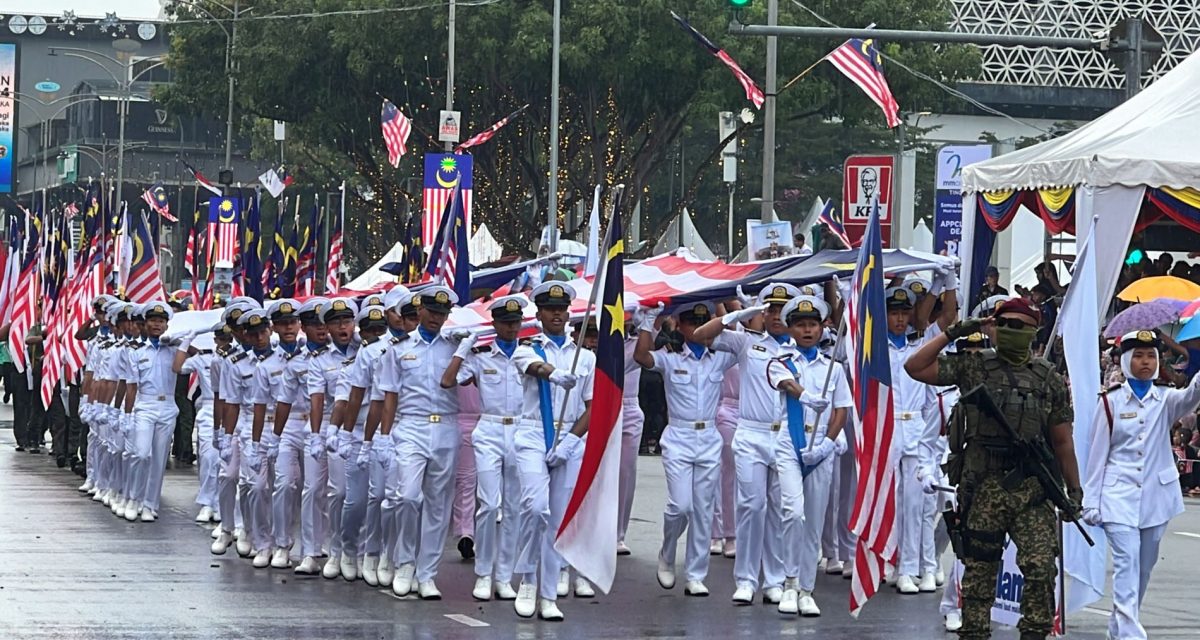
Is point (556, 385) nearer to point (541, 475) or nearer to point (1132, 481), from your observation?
point (541, 475)

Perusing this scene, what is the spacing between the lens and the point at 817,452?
12.5 m

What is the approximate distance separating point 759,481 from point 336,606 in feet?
8.14

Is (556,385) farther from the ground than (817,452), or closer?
farther from the ground

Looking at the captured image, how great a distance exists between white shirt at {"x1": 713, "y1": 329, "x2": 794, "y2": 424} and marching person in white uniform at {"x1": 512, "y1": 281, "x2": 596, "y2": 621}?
0.92 metres

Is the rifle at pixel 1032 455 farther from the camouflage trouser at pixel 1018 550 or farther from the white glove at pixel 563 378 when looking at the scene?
the white glove at pixel 563 378

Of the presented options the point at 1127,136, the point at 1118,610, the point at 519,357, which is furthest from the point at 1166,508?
the point at 1127,136

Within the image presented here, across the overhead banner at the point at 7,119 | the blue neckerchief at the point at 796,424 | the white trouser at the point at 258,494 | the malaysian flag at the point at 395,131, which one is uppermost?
the overhead banner at the point at 7,119

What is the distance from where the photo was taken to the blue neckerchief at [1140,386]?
1077 cm

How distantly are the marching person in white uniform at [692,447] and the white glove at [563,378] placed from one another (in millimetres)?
1066

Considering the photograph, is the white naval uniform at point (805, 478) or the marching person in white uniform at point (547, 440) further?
the white naval uniform at point (805, 478)

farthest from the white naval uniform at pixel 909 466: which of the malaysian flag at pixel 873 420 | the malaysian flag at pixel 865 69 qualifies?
the malaysian flag at pixel 865 69

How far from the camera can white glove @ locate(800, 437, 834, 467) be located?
1247 cm

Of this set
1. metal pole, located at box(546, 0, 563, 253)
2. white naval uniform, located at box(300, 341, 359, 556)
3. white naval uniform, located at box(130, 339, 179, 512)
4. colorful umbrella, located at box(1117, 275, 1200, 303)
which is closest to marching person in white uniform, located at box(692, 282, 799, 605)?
white naval uniform, located at box(300, 341, 359, 556)

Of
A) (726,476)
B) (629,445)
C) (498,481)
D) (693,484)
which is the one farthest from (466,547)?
(498,481)
